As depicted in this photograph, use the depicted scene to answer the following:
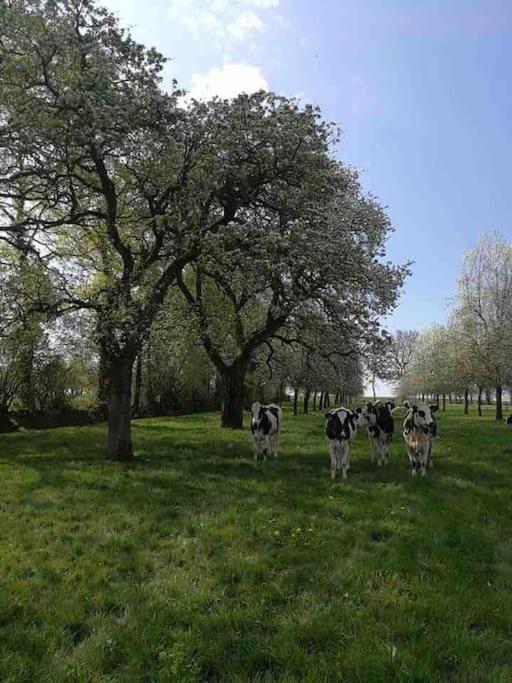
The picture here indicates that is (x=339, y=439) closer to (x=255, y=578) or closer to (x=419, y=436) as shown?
(x=419, y=436)

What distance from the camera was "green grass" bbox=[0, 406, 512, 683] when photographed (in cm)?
637

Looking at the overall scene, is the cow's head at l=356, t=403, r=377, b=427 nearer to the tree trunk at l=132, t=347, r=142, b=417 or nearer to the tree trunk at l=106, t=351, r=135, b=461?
the tree trunk at l=106, t=351, r=135, b=461

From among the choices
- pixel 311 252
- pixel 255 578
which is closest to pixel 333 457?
pixel 311 252

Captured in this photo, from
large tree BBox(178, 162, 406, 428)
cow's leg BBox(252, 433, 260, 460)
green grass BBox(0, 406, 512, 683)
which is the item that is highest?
large tree BBox(178, 162, 406, 428)

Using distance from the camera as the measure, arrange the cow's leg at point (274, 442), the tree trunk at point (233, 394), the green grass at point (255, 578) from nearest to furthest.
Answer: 1. the green grass at point (255, 578)
2. the cow's leg at point (274, 442)
3. the tree trunk at point (233, 394)

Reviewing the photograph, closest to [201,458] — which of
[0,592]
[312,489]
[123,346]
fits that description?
[123,346]

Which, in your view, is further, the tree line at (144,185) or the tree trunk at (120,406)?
→ the tree trunk at (120,406)

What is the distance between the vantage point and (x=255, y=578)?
8.80 m

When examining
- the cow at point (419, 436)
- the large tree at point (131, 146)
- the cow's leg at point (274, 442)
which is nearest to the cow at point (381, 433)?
the cow at point (419, 436)

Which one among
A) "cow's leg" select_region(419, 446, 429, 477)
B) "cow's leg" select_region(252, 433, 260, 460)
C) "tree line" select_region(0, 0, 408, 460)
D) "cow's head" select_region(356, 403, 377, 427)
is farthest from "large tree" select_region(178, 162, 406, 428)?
"cow's leg" select_region(419, 446, 429, 477)

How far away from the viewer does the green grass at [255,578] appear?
6.37 m

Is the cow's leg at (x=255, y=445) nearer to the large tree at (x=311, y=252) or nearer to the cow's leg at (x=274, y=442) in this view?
the cow's leg at (x=274, y=442)

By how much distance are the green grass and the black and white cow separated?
3819mm

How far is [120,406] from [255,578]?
13.5 meters
